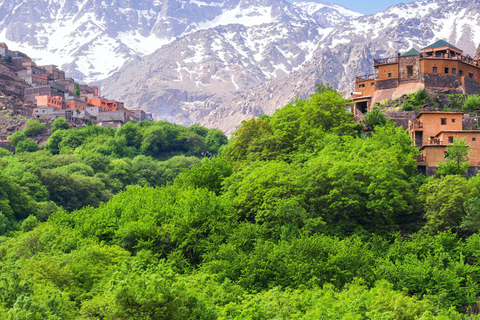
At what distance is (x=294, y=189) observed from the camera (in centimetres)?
6838

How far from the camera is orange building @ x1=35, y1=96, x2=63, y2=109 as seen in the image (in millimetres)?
181000

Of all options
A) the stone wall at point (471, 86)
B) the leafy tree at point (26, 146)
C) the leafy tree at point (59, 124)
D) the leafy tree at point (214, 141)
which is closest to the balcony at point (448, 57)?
the stone wall at point (471, 86)

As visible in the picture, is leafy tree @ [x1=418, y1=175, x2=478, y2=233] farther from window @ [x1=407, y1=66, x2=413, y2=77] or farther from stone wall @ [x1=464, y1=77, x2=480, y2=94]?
window @ [x1=407, y1=66, x2=413, y2=77]

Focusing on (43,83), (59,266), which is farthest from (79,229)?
(43,83)

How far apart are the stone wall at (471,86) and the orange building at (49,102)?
125 metres

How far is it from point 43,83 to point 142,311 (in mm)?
171687

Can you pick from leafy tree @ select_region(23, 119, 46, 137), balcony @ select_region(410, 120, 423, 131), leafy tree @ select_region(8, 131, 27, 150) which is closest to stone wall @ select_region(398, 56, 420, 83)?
balcony @ select_region(410, 120, 423, 131)

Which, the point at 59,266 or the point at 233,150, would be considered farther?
the point at 233,150

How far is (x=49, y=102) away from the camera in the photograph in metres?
Answer: 182

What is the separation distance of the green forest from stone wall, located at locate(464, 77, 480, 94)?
15971 millimetres

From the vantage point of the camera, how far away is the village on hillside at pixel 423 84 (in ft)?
258

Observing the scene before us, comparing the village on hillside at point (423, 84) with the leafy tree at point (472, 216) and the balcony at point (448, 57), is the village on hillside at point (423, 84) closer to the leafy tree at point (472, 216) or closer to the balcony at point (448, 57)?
the balcony at point (448, 57)

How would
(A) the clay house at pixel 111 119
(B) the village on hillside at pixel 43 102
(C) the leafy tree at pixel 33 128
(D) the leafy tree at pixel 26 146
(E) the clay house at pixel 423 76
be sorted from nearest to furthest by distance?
1. (E) the clay house at pixel 423 76
2. (D) the leafy tree at pixel 26 146
3. (C) the leafy tree at pixel 33 128
4. (B) the village on hillside at pixel 43 102
5. (A) the clay house at pixel 111 119

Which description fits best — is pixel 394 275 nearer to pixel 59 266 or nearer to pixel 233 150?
pixel 59 266
